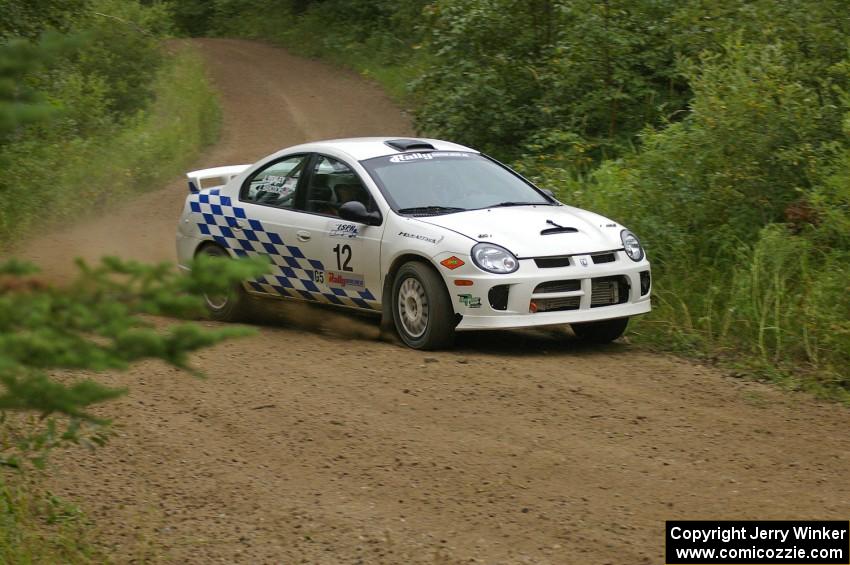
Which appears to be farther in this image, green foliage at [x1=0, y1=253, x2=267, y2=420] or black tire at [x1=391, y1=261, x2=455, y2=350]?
black tire at [x1=391, y1=261, x2=455, y2=350]

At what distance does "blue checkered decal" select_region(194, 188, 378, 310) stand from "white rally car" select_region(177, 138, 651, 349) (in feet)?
0.04

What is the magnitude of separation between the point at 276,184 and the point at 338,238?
43.4 inches

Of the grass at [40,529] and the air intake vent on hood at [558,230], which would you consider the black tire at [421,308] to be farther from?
the grass at [40,529]

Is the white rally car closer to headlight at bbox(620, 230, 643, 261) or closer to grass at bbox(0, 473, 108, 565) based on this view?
headlight at bbox(620, 230, 643, 261)

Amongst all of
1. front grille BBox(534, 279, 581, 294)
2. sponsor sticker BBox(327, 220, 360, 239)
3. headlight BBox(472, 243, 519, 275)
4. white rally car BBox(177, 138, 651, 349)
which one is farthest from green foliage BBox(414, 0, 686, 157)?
headlight BBox(472, 243, 519, 275)

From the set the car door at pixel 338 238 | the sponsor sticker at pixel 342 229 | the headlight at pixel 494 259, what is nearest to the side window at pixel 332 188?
the car door at pixel 338 238

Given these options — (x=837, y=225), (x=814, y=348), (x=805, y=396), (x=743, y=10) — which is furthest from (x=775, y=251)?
(x=743, y=10)

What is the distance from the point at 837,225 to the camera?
9.50 m

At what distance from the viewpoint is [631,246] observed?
9242 mm

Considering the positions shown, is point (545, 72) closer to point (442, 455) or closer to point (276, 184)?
point (276, 184)

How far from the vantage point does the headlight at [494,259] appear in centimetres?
859

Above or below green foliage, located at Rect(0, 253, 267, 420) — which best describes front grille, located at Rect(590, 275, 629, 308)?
below

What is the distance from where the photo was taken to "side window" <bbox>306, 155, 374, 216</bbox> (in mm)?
9688

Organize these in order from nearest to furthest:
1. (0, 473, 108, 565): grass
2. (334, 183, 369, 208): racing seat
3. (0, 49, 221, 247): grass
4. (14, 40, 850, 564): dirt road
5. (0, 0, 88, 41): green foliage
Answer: (0, 473, 108, 565): grass
(14, 40, 850, 564): dirt road
(334, 183, 369, 208): racing seat
(0, 0, 88, 41): green foliage
(0, 49, 221, 247): grass
